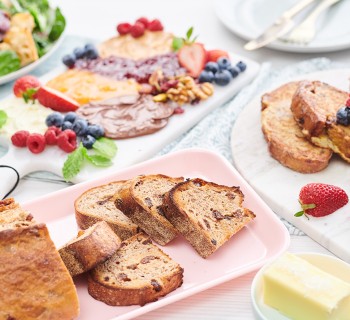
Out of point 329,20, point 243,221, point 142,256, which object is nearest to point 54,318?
point 142,256

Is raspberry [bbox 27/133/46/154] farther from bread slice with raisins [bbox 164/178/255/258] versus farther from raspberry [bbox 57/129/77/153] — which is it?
bread slice with raisins [bbox 164/178/255/258]

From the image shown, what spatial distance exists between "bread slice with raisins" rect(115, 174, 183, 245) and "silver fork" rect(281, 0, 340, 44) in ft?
6.76

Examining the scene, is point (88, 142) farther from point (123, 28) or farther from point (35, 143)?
point (123, 28)

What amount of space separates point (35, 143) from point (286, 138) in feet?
4.76

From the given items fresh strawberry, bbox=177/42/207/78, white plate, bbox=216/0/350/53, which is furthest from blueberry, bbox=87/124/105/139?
white plate, bbox=216/0/350/53

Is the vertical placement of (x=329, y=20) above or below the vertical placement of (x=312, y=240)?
above

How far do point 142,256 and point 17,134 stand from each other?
139 cm

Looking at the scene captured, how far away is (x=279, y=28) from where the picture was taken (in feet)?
15.7

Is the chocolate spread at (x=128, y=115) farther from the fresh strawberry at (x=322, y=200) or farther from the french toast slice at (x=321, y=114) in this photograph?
the fresh strawberry at (x=322, y=200)

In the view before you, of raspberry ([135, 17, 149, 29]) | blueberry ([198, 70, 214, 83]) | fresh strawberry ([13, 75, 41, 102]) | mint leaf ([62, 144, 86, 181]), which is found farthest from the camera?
raspberry ([135, 17, 149, 29])

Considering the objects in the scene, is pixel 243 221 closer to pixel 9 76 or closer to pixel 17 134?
pixel 17 134

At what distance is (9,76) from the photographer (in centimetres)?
455

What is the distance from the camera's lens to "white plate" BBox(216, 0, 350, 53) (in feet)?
15.5

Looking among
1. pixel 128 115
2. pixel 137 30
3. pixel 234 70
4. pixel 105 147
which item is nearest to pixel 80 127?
pixel 105 147
